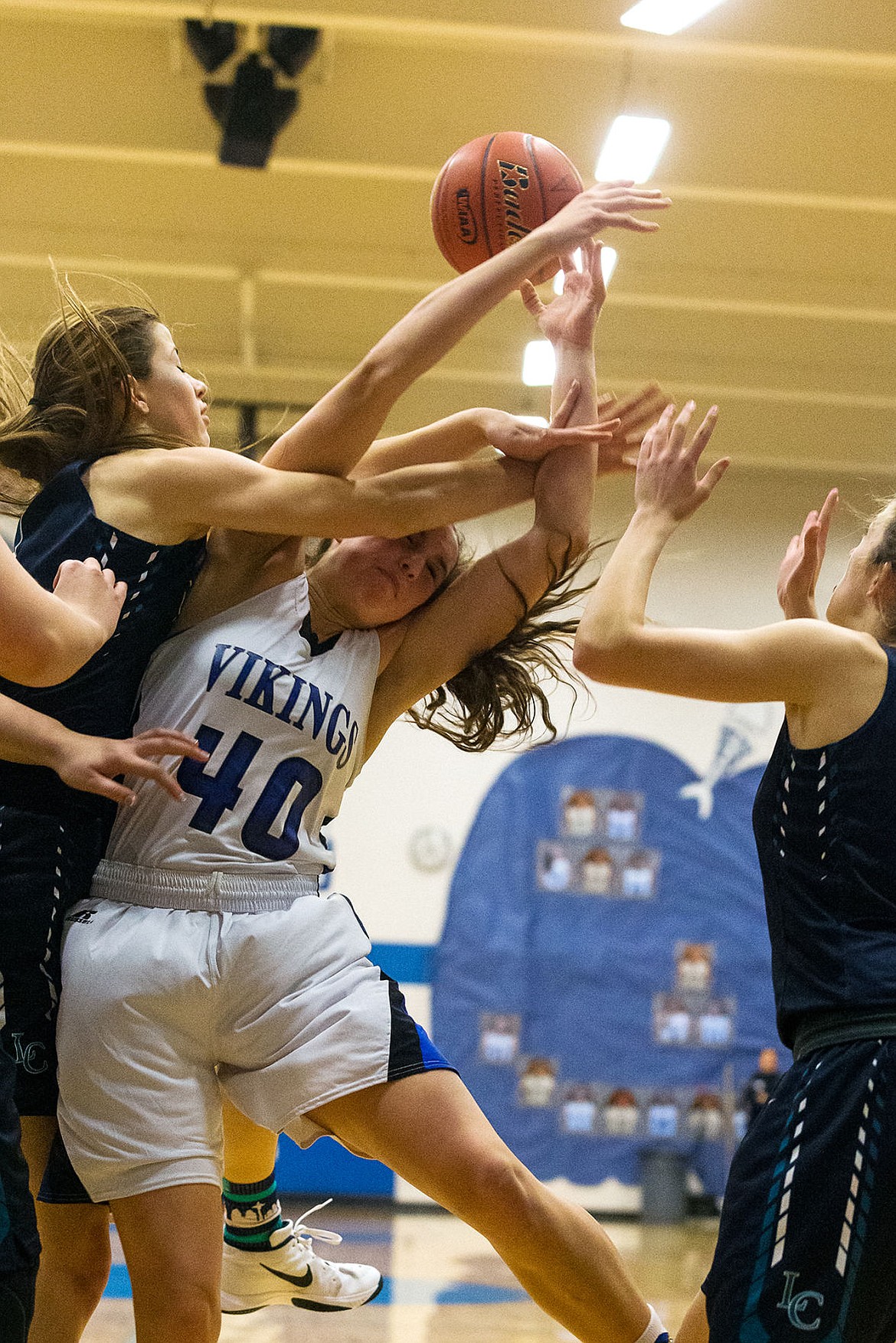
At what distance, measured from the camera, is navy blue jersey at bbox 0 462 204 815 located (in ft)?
7.76

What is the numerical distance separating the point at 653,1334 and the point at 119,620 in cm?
147

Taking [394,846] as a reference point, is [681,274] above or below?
above

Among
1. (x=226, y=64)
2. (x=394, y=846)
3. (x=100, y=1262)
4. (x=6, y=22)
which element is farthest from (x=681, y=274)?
(x=100, y=1262)

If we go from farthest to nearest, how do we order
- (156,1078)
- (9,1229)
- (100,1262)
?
(100,1262) → (156,1078) → (9,1229)

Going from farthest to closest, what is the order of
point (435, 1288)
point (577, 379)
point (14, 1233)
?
1. point (435, 1288)
2. point (577, 379)
3. point (14, 1233)

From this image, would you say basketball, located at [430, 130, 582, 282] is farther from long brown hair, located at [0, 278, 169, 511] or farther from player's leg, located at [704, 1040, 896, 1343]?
player's leg, located at [704, 1040, 896, 1343]

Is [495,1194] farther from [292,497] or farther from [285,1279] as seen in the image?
[292,497]

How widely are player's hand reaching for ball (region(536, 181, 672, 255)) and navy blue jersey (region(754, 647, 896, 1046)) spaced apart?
3.14 ft

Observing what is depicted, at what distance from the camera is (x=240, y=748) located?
2.43 meters

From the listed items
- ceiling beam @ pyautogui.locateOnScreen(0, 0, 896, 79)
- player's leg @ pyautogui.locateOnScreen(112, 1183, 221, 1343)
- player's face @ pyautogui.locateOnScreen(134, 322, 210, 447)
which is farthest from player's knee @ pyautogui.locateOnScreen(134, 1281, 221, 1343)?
ceiling beam @ pyautogui.locateOnScreen(0, 0, 896, 79)

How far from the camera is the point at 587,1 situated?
18.6ft

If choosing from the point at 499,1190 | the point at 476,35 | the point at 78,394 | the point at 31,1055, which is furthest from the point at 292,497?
the point at 476,35

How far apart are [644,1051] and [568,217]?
7642mm

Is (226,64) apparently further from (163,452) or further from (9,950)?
(9,950)
